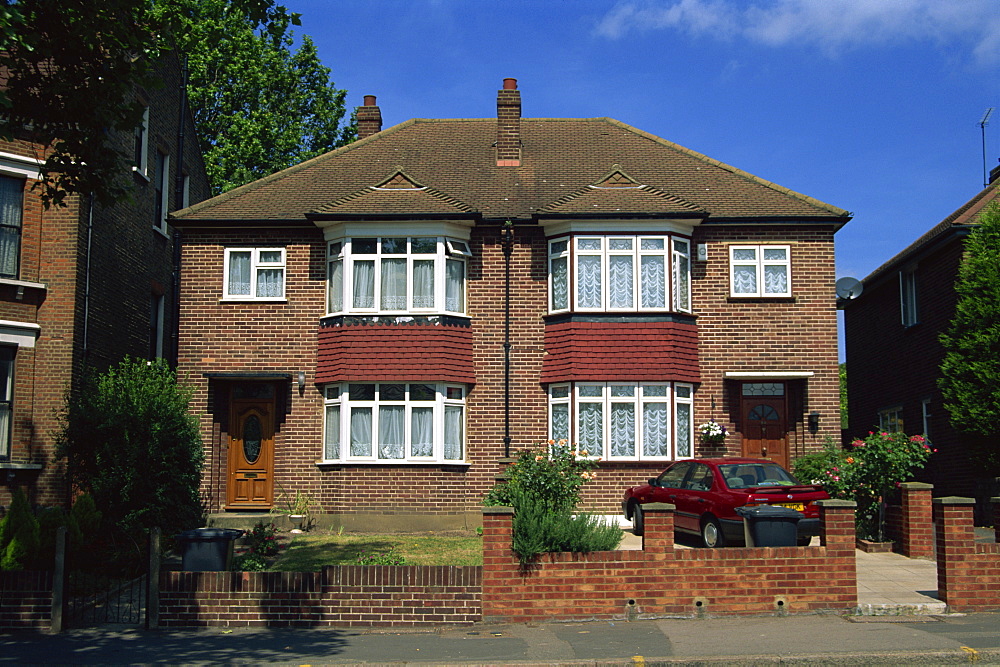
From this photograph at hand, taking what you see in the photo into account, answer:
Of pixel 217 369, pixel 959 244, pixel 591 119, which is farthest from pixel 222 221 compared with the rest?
pixel 959 244

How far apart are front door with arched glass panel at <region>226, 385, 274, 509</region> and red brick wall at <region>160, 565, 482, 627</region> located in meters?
8.63

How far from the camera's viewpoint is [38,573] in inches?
452

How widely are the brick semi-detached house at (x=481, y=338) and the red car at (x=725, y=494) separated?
11.1ft

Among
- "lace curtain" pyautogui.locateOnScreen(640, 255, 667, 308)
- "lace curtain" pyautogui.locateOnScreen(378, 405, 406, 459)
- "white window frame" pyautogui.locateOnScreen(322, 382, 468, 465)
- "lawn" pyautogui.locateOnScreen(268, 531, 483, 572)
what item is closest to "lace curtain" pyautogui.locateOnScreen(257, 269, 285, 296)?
"white window frame" pyautogui.locateOnScreen(322, 382, 468, 465)

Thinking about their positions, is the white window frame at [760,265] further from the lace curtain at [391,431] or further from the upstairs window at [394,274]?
the lace curtain at [391,431]

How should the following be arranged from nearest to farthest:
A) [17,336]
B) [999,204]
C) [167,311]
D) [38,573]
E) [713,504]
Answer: [38,573] → [713,504] → [17,336] → [999,204] → [167,311]

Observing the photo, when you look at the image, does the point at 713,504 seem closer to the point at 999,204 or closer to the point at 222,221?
the point at 999,204

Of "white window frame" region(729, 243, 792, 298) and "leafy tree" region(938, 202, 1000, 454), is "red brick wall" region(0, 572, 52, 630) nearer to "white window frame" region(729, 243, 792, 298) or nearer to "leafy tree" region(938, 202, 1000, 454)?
"white window frame" region(729, 243, 792, 298)

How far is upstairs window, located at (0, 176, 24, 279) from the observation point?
17672 mm

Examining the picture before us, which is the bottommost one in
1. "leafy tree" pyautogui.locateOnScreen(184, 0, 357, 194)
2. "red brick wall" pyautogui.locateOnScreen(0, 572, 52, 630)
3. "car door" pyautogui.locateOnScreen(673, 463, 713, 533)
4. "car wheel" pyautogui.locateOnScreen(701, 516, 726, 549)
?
"red brick wall" pyautogui.locateOnScreen(0, 572, 52, 630)

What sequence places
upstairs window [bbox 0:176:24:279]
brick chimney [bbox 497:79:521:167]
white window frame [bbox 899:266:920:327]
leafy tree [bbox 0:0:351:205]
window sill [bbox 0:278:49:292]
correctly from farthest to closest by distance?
white window frame [bbox 899:266:920:327] < brick chimney [bbox 497:79:521:167] < upstairs window [bbox 0:176:24:279] < window sill [bbox 0:278:49:292] < leafy tree [bbox 0:0:351:205]

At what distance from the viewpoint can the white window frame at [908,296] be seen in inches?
925

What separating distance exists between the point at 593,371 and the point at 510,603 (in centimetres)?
862

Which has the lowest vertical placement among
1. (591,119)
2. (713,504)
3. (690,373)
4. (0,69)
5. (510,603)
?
(510,603)
